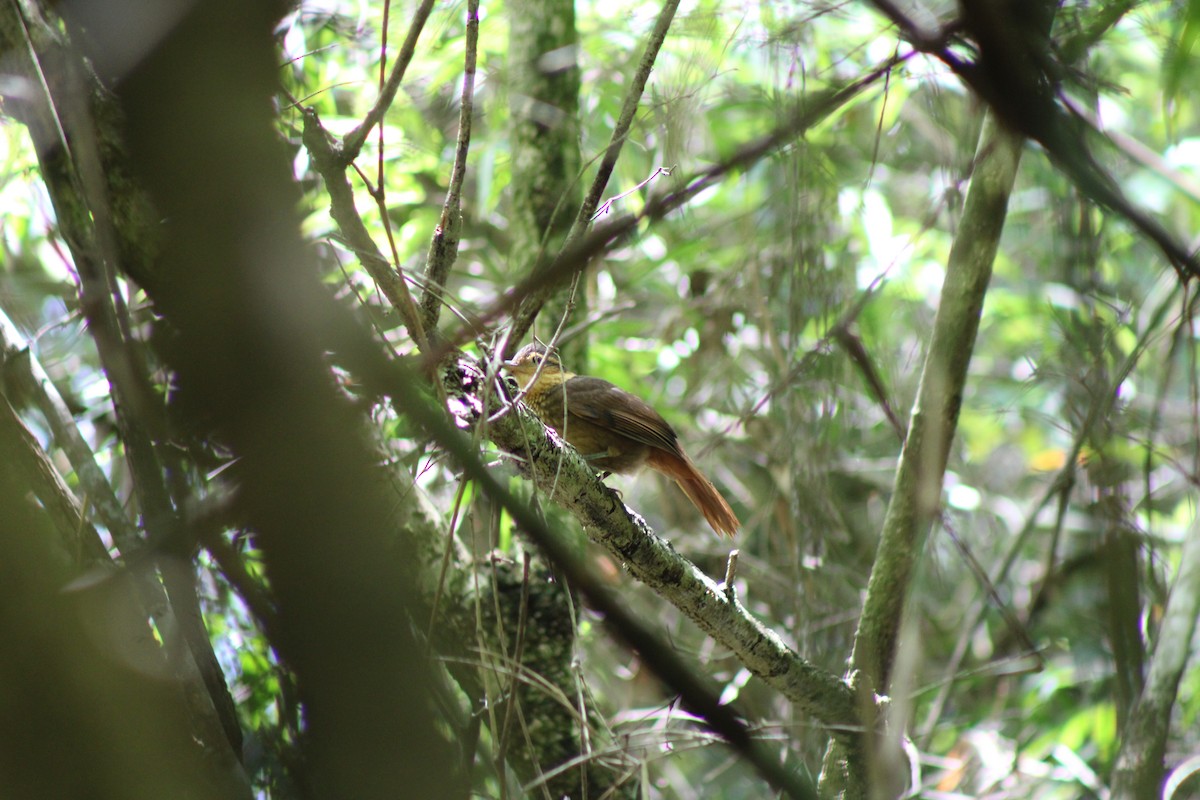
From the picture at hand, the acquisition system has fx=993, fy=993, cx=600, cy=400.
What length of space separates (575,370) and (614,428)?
1.56 ft

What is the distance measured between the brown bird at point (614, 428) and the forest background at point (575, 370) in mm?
292

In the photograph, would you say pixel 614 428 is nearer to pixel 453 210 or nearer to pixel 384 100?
pixel 453 210

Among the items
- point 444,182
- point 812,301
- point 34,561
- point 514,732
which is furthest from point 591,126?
point 34,561

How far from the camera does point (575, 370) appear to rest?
4117 mm

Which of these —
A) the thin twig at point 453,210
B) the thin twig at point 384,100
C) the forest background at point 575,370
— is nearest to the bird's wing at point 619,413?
the forest background at point 575,370

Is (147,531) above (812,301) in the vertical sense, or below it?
below

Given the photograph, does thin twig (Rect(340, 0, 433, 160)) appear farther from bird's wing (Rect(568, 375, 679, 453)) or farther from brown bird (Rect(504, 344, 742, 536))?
bird's wing (Rect(568, 375, 679, 453))

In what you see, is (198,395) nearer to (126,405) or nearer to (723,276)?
(126,405)

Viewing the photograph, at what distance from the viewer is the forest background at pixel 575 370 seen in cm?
83

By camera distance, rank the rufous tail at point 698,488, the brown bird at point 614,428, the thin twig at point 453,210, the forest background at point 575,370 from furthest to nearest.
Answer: the rufous tail at point 698,488 → the brown bird at point 614,428 → the thin twig at point 453,210 → the forest background at point 575,370

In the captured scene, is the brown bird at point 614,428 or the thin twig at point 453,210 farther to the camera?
the brown bird at point 614,428

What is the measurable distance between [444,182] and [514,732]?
Answer: 265 centimetres

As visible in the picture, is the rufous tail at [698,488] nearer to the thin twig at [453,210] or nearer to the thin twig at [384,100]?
the thin twig at [453,210]

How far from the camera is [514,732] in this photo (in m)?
3.36
